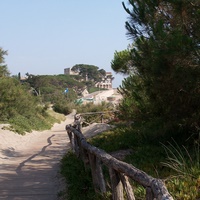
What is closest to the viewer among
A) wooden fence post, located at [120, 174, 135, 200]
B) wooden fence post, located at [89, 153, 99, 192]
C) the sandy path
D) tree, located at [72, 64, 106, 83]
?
wooden fence post, located at [120, 174, 135, 200]

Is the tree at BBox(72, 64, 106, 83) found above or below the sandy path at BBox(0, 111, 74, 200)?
above

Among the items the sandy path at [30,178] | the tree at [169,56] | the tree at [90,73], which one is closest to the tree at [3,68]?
the sandy path at [30,178]

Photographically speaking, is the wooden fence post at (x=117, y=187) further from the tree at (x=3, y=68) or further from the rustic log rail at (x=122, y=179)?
the tree at (x=3, y=68)

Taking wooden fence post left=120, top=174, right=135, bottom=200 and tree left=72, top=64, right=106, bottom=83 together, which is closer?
wooden fence post left=120, top=174, right=135, bottom=200

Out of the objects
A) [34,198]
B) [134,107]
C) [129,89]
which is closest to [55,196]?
[34,198]

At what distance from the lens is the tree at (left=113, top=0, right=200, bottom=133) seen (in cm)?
616

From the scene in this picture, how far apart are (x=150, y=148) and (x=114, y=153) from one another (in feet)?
4.16

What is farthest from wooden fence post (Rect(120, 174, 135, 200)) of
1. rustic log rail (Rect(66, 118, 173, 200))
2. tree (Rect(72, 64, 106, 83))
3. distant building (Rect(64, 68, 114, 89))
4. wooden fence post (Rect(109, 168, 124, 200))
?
distant building (Rect(64, 68, 114, 89))

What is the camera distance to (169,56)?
6.12 meters

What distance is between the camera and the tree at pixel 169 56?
242 inches

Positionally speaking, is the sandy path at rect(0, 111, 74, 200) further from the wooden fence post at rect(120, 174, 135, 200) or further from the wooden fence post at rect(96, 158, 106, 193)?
the wooden fence post at rect(120, 174, 135, 200)

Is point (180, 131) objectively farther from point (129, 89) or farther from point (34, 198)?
point (34, 198)

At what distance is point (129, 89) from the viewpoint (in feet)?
31.1

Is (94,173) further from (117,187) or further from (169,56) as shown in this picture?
(169,56)
